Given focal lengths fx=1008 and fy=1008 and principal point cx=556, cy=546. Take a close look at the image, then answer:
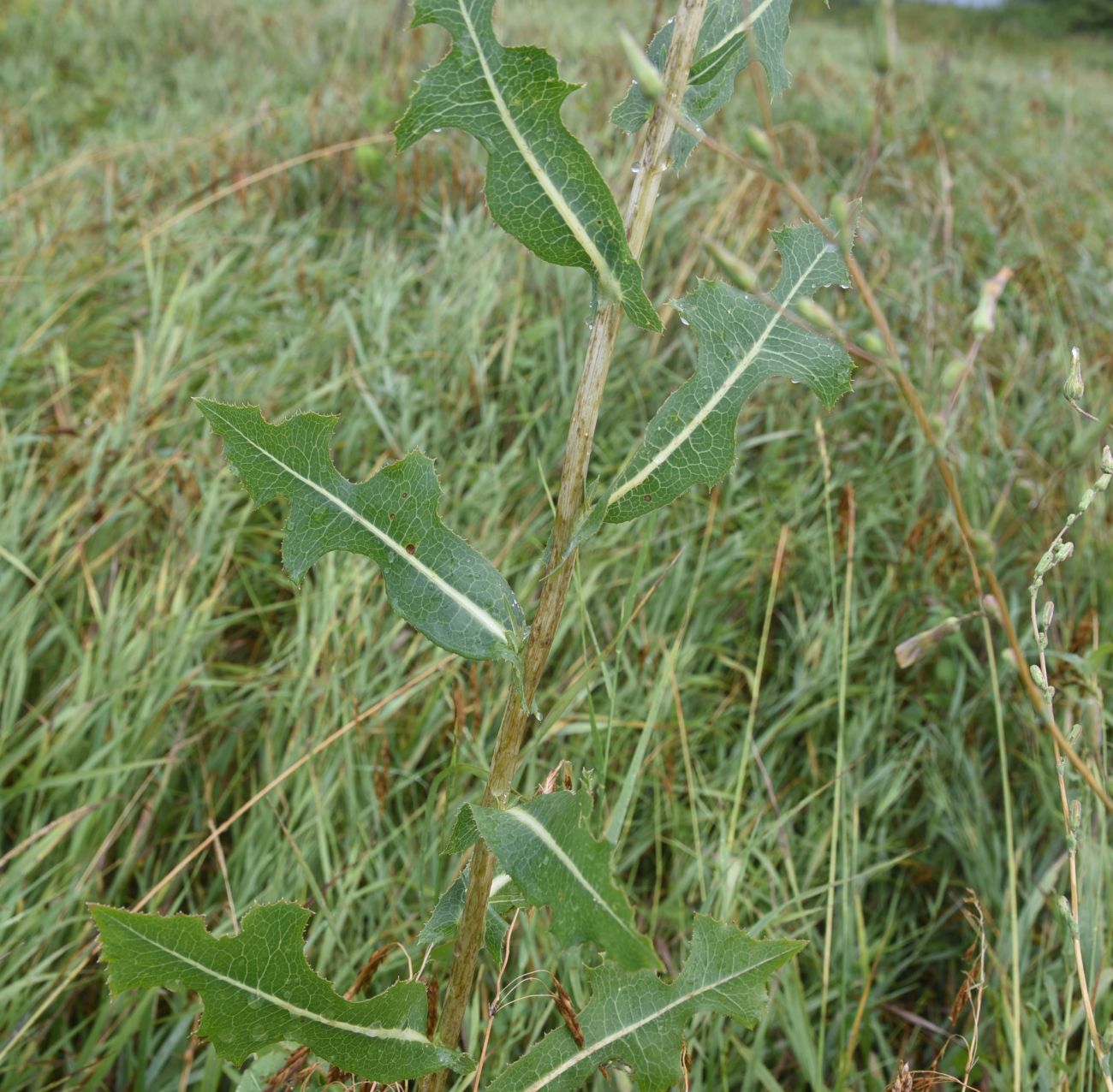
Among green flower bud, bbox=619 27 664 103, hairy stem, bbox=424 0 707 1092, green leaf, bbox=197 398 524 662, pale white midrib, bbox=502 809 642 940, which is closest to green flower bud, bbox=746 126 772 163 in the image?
green flower bud, bbox=619 27 664 103

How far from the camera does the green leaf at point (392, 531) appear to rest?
906 mm

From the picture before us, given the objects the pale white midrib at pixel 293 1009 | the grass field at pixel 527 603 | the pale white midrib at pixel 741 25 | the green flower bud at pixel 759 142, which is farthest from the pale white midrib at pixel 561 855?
the pale white midrib at pixel 741 25

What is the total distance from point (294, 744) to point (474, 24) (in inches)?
51.0

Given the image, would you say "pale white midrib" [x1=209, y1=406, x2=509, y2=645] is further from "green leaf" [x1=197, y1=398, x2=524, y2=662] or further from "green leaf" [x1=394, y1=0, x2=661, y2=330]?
"green leaf" [x1=394, y1=0, x2=661, y2=330]

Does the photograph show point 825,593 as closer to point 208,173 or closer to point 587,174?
point 587,174

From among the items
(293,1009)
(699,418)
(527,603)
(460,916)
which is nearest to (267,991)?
(293,1009)

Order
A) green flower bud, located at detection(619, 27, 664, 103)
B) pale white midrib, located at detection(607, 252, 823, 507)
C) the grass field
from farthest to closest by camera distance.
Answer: the grass field, pale white midrib, located at detection(607, 252, 823, 507), green flower bud, located at detection(619, 27, 664, 103)

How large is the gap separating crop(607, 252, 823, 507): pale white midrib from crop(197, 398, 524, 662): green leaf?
149mm

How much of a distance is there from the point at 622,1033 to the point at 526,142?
2.59 ft

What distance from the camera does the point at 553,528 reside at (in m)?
0.88

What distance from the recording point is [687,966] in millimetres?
922

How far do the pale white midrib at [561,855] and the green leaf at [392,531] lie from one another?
0.14 m

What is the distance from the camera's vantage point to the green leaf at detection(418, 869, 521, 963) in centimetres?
98

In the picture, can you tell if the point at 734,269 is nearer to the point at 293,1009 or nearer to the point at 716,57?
the point at 716,57
